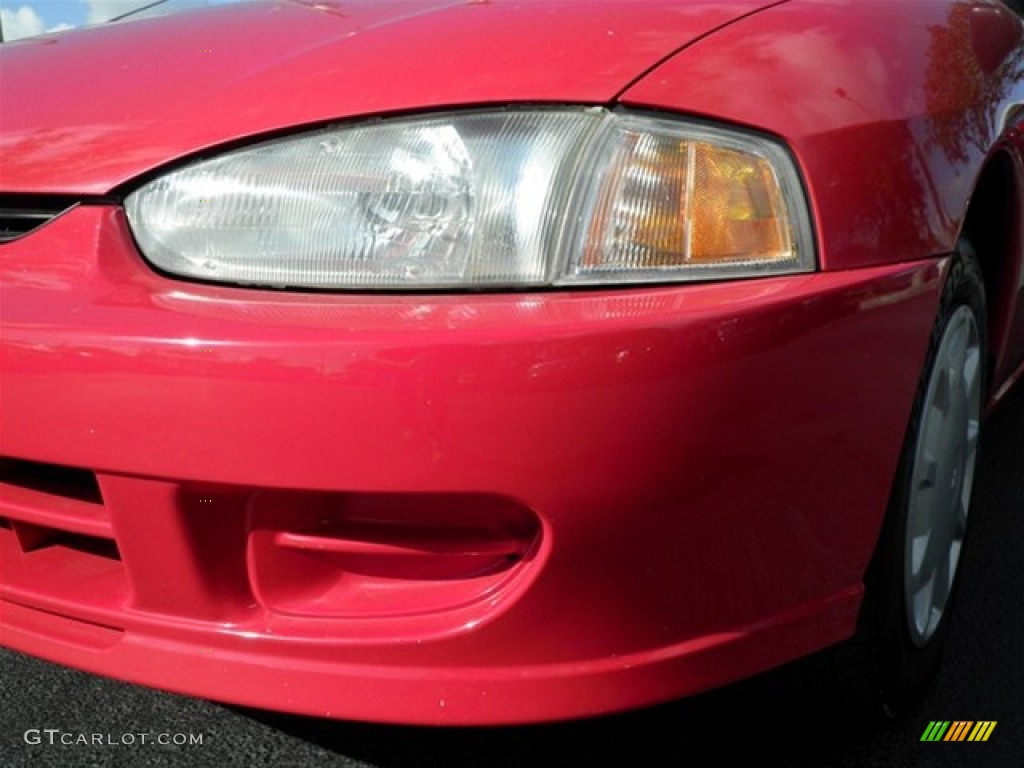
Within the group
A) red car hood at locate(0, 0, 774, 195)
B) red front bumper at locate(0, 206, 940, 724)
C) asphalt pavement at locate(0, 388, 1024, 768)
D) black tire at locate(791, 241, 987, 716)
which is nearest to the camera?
red front bumper at locate(0, 206, 940, 724)

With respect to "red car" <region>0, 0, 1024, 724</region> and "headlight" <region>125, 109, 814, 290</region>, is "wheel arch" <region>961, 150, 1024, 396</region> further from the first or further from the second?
"headlight" <region>125, 109, 814, 290</region>

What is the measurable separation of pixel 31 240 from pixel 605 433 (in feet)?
2.46

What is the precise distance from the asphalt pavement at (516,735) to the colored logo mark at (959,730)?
10 millimetres

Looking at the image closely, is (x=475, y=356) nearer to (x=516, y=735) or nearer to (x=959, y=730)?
(x=516, y=735)

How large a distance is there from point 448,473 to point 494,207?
31 centimetres

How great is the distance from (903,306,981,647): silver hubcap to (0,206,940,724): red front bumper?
0.73 feet

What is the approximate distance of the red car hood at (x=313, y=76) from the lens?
1341 millimetres

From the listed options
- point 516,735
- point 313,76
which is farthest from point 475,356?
point 516,735

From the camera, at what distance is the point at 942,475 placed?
179cm

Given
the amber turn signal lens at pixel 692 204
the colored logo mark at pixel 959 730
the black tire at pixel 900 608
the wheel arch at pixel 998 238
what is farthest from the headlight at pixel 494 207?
the colored logo mark at pixel 959 730

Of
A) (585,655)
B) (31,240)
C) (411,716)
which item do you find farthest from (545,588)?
(31,240)
